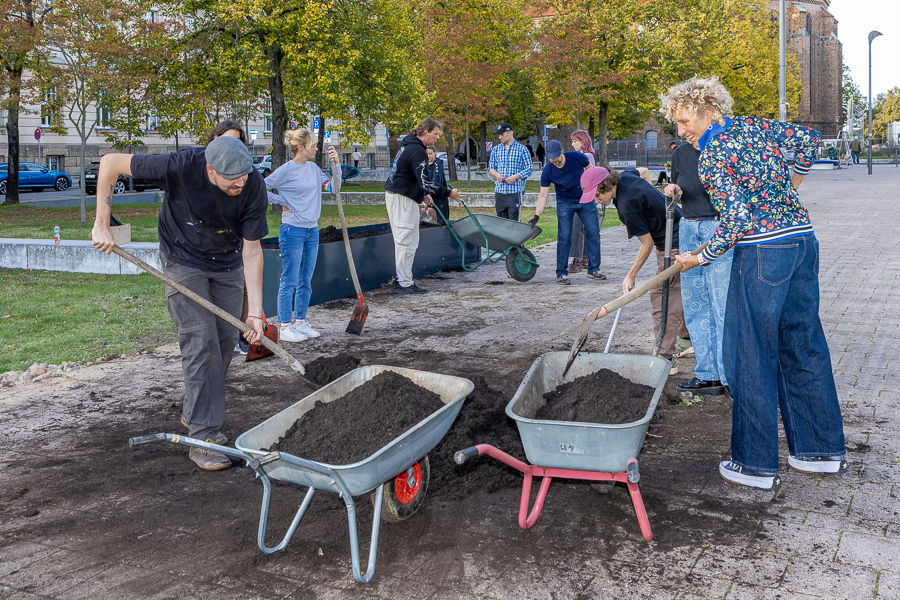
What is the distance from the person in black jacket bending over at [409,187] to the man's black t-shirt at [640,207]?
12.4ft

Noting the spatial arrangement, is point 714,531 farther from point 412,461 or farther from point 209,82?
point 209,82

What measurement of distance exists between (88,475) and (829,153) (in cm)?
435

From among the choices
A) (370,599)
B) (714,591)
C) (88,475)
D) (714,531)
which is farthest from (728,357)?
(88,475)

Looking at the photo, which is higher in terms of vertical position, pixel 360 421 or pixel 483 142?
pixel 483 142

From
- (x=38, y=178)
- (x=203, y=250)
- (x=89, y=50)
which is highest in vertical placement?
(x=89, y=50)

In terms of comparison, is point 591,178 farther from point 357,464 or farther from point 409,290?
point 357,464

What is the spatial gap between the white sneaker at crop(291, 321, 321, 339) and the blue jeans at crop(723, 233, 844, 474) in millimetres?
4329

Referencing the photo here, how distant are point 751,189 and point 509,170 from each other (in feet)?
27.0

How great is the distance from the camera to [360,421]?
12.0 ft

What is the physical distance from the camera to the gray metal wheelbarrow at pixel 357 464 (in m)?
3.04

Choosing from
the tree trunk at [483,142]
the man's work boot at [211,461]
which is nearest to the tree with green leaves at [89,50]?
the man's work boot at [211,461]

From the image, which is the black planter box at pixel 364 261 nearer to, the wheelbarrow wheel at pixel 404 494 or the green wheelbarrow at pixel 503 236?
the green wheelbarrow at pixel 503 236

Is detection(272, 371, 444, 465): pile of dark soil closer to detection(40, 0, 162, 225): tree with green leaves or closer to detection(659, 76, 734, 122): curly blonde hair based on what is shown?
detection(659, 76, 734, 122): curly blonde hair

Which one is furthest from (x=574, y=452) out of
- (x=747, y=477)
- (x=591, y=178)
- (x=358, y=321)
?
(x=358, y=321)
